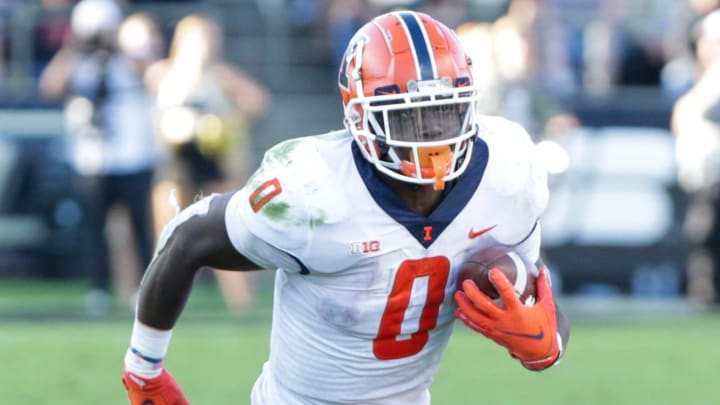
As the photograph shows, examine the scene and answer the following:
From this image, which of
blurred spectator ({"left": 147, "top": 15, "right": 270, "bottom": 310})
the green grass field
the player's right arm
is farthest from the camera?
blurred spectator ({"left": 147, "top": 15, "right": 270, "bottom": 310})

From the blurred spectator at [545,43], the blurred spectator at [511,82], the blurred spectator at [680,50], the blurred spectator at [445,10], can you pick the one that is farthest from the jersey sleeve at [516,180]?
the blurred spectator at [445,10]

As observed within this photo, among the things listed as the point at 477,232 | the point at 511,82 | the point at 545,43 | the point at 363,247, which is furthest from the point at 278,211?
the point at 545,43

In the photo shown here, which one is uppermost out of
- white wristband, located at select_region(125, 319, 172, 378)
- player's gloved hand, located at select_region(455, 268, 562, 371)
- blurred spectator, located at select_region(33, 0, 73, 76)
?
player's gloved hand, located at select_region(455, 268, 562, 371)

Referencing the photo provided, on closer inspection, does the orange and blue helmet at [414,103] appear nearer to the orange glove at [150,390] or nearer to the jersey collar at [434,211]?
the jersey collar at [434,211]

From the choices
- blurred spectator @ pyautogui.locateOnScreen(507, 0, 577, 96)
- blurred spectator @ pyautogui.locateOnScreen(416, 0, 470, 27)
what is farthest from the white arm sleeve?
blurred spectator @ pyautogui.locateOnScreen(416, 0, 470, 27)

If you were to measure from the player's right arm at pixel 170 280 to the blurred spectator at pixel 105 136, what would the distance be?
542cm

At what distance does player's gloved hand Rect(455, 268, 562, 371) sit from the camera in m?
3.56

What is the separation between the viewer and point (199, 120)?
9289 millimetres

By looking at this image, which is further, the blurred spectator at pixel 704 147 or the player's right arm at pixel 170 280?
the blurred spectator at pixel 704 147

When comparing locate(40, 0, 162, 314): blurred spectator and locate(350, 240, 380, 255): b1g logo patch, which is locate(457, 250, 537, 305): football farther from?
locate(40, 0, 162, 314): blurred spectator

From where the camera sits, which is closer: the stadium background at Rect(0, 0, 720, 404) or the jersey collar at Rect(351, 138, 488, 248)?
the jersey collar at Rect(351, 138, 488, 248)

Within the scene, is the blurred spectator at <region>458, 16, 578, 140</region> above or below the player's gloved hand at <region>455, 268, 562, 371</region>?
below

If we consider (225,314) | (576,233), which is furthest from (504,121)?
(576,233)

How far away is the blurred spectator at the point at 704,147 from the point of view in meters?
9.41
